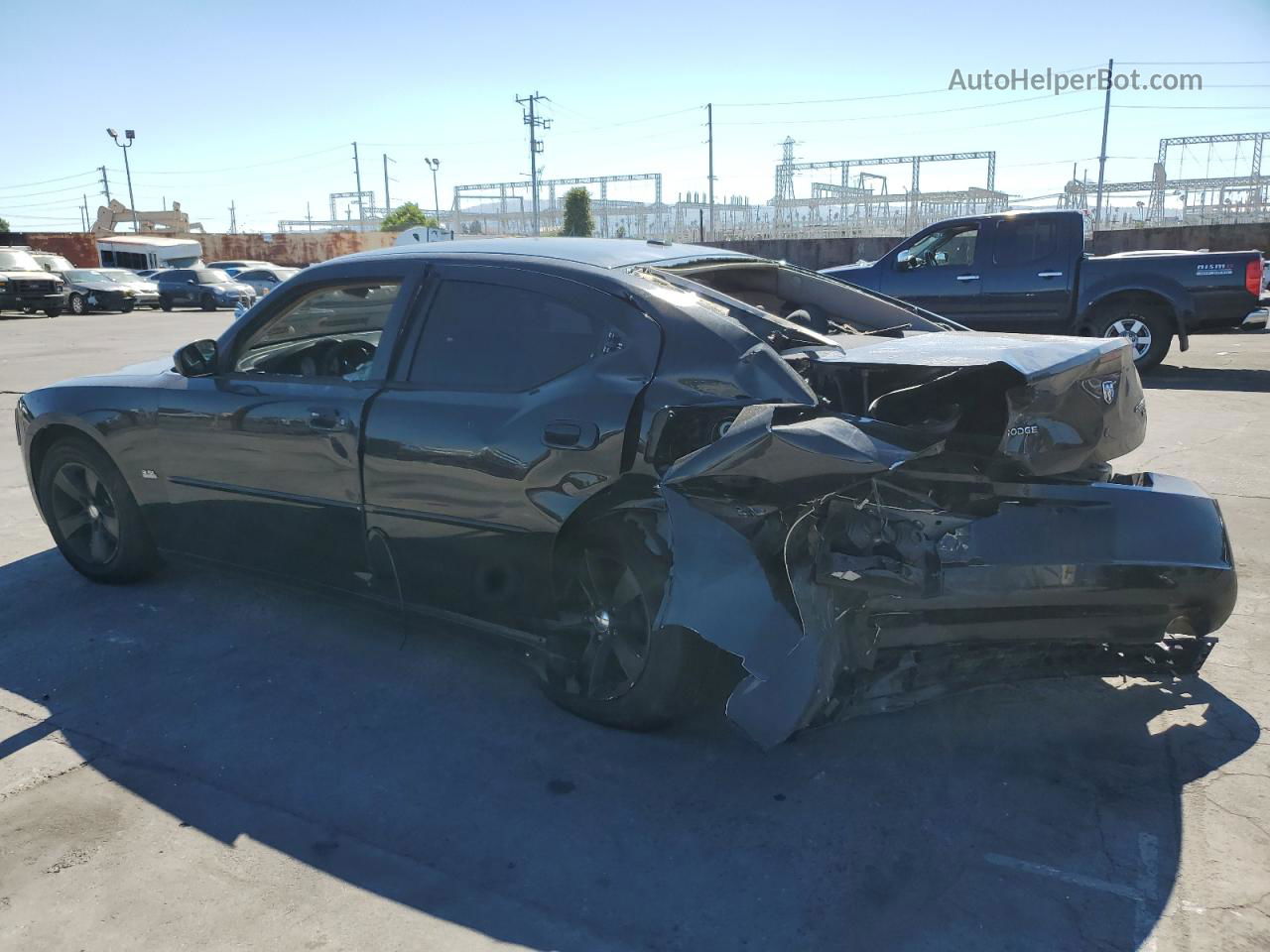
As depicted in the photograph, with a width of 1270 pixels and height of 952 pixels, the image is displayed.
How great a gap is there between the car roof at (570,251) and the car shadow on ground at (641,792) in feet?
4.95

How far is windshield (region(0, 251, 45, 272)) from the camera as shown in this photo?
86.6 feet

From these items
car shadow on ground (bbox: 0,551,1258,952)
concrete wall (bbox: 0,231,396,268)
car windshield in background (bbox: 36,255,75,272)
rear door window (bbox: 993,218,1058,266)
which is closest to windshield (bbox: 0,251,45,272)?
car windshield in background (bbox: 36,255,75,272)

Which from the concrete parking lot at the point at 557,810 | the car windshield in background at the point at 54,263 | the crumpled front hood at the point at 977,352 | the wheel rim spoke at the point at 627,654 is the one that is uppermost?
the car windshield in background at the point at 54,263

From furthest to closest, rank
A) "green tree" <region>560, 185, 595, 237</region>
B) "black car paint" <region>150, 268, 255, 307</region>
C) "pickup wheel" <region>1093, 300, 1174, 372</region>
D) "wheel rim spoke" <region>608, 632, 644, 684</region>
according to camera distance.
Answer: "green tree" <region>560, 185, 595, 237</region> → "black car paint" <region>150, 268, 255, 307</region> → "pickup wheel" <region>1093, 300, 1174, 372</region> → "wheel rim spoke" <region>608, 632, 644, 684</region>

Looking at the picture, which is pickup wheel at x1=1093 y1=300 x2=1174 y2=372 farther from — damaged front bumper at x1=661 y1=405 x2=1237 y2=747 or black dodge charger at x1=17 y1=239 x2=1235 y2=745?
damaged front bumper at x1=661 y1=405 x2=1237 y2=747

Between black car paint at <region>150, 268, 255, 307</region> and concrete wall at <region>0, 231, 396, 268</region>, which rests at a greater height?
concrete wall at <region>0, 231, 396, 268</region>

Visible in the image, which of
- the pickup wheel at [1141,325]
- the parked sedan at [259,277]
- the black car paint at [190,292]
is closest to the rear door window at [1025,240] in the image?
the pickup wheel at [1141,325]

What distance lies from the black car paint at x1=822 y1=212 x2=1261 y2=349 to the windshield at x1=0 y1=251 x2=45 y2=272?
78.3 feet

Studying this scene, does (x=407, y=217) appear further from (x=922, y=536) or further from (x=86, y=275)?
(x=922, y=536)

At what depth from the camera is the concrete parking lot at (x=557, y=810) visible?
8.41ft

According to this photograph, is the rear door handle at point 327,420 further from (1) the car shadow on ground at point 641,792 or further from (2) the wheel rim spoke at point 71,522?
(2) the wheel rim spoke at point 71,522

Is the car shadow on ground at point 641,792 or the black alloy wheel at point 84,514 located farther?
the black alloy wheel at point 84,514

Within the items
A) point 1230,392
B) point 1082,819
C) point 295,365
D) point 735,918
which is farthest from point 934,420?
point 1230,392

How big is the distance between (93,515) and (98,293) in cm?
2705
